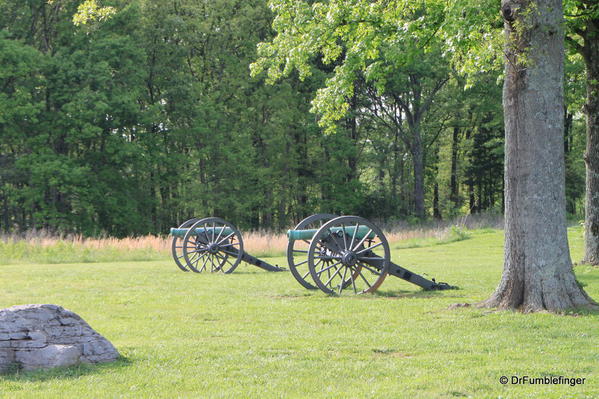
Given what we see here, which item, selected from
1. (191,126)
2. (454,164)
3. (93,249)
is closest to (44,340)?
(93,249)

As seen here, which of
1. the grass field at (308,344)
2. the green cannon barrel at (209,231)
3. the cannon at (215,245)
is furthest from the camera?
the green cannon barrel at (209,231)

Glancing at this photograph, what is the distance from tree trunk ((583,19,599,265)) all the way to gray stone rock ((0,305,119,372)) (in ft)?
35.6

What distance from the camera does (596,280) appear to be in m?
12.5

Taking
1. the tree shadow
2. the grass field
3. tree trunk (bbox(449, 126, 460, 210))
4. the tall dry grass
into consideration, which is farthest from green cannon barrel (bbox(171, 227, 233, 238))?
tree trunk (bbox(449, 126, 460, 210))

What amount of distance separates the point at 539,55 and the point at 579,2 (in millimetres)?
5502

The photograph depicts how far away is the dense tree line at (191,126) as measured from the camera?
34500 mm

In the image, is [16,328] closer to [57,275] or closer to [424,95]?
[57,275]

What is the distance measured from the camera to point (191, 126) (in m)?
39.8

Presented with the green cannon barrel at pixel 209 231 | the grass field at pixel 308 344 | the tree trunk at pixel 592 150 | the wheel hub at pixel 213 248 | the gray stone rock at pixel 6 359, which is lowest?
the grass field at pixel 308 344

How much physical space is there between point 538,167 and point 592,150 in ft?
19.9

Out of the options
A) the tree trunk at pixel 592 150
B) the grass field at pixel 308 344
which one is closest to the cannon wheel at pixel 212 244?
the grass field at pixel 308 344

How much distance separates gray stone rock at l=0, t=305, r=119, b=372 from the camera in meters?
6.11

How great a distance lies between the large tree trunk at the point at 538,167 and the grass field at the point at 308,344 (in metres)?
0.49

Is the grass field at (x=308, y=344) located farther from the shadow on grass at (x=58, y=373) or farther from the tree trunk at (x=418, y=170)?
the tree trunk at (x=418, y=170)
